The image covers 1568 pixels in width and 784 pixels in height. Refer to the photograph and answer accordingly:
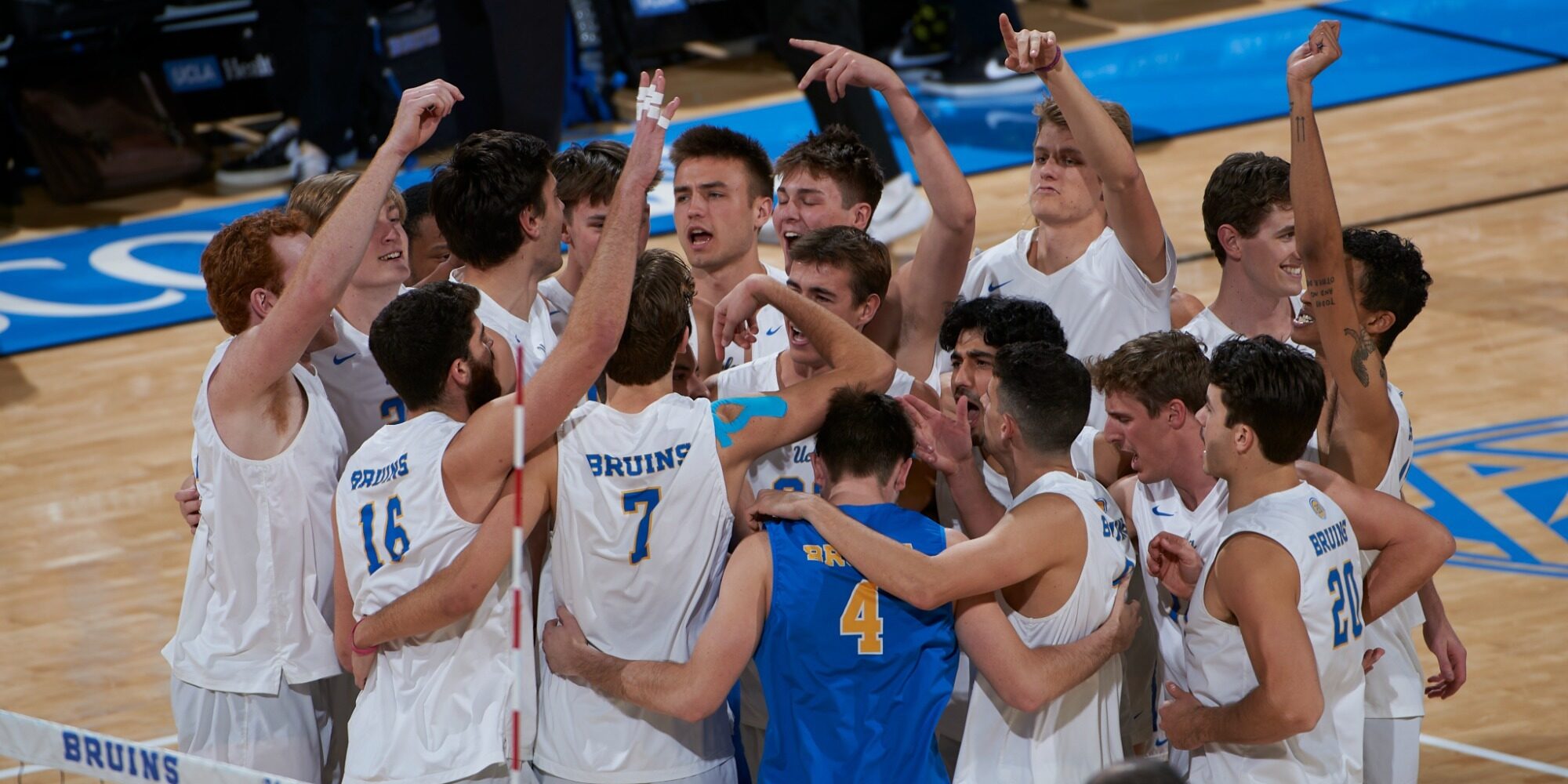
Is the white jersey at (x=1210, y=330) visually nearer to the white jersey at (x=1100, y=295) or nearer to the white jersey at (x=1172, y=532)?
the white jersey at (x=1100, y=295)

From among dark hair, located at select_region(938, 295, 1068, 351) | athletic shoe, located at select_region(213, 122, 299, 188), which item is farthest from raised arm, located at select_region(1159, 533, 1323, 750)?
athletic shoe, located at select_region(213, 122, 299, 188)

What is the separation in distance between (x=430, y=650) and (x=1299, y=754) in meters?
2.29

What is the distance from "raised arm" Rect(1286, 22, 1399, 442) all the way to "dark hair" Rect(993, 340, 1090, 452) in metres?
0.75

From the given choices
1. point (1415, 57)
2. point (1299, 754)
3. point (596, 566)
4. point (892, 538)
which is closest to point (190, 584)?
point (596, 566)

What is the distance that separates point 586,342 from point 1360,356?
2.12 meters

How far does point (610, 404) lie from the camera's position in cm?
455

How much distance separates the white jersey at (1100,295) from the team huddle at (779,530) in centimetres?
84

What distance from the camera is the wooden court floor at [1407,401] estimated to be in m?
7.13

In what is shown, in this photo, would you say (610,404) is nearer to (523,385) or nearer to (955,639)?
(523,385)

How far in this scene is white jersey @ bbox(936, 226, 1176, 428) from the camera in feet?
19.7

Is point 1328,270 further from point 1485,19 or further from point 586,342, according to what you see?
point 1485,19

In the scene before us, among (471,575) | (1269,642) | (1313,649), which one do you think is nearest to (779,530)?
(471,575)

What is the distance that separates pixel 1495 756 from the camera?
6.38 metres

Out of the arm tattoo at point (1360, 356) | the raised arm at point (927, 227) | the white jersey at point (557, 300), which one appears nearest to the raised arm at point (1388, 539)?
the arm tattoo at point (1360, 356)
